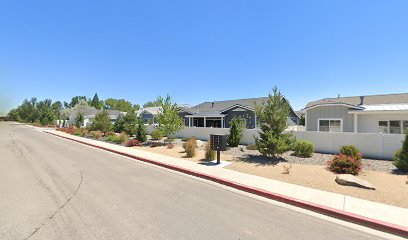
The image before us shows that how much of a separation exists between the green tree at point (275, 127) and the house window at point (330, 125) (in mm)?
8280

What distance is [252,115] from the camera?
1059 inches

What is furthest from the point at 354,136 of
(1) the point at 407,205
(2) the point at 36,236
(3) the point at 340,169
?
(2) the point at 36,236

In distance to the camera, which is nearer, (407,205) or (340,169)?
(407,205)

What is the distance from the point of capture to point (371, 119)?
16.7m

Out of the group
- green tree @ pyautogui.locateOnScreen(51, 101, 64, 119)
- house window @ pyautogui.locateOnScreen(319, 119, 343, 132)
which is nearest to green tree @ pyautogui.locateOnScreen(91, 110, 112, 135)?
house window @ pyautogui.locateOnScreen(319, 119, 343, 132)

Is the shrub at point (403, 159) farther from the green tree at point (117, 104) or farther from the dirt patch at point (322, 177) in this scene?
the green tree at point (117, 104)

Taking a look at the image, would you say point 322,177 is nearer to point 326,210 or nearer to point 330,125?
point 326,210

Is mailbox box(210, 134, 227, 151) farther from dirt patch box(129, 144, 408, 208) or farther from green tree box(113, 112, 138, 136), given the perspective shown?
green tree box(113, 112, 138, 136)

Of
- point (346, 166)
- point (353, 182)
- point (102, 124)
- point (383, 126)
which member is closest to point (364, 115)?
point (383, 126)

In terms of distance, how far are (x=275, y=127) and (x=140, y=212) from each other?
8.96m

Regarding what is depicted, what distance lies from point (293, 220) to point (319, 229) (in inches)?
21.6

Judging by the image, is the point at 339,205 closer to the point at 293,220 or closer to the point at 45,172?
the point at 293,220

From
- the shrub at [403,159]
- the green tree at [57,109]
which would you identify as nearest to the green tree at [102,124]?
the shrub at [403,159]

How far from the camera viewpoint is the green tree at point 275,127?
11.6 m
